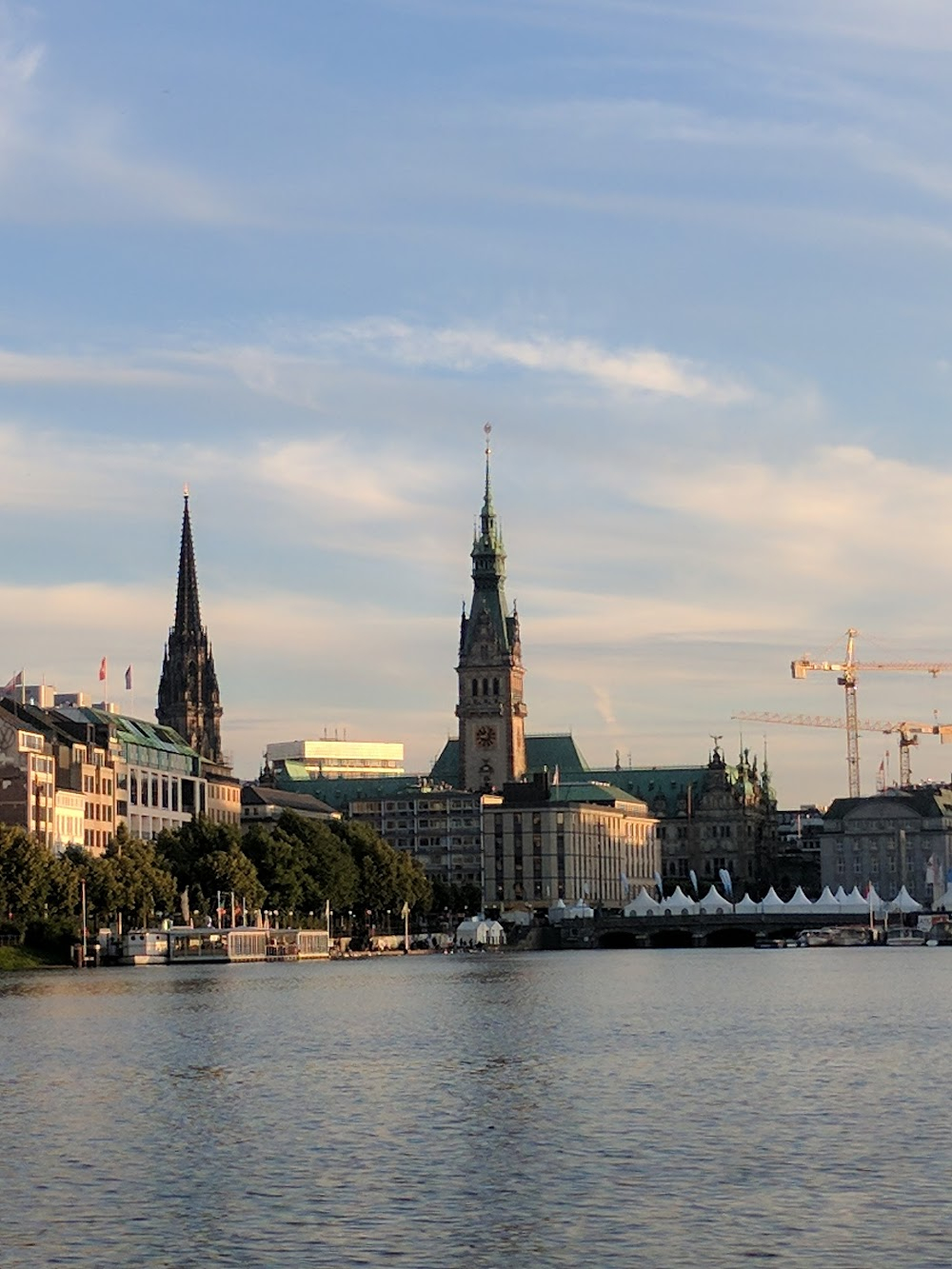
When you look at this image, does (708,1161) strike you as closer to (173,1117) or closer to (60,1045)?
(173,1117)

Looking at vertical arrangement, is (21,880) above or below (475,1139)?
above

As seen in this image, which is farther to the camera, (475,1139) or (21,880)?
(21,880)

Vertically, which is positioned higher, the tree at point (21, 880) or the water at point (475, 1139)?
the tree at point (21, 880)

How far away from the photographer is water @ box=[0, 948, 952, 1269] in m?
50.5

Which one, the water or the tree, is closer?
the water

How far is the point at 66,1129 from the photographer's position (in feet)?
230

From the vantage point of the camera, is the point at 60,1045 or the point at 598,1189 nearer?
the point at 598,1189

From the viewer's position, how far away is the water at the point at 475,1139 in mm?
50500

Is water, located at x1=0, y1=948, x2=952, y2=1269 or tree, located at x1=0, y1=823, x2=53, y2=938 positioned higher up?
tree, located at x1=0, y1=823, x2=53, y2=938

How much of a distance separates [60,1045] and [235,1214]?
4922 cm

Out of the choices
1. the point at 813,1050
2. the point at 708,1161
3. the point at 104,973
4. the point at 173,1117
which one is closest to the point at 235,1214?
the point at 708,1161

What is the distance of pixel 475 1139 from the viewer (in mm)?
67188

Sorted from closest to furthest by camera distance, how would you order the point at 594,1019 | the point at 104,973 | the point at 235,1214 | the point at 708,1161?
the point at 235,1214, the point at 708,1161, the point at 594,1019, the point at 104,973

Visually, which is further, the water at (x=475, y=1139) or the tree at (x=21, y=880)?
the tree at (x=21, y=880)
